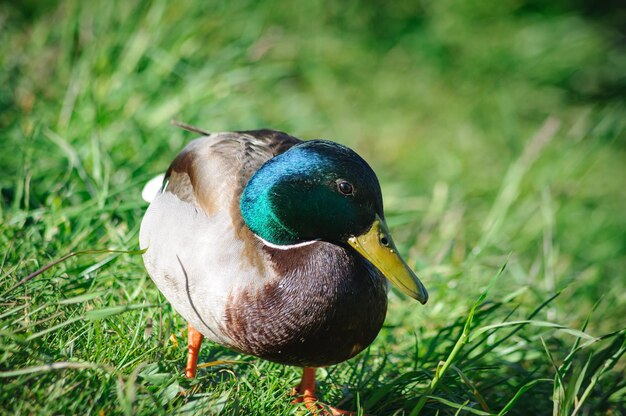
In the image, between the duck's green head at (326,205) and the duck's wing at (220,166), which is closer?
the duck's green head at (326,205)

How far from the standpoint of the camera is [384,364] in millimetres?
2812

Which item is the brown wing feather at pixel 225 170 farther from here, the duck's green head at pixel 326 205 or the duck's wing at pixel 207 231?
the duck's green head at pixel 326 205

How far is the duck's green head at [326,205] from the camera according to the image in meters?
2.38

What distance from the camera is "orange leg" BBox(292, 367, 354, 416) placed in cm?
262

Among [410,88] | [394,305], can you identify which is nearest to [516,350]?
[394,305]

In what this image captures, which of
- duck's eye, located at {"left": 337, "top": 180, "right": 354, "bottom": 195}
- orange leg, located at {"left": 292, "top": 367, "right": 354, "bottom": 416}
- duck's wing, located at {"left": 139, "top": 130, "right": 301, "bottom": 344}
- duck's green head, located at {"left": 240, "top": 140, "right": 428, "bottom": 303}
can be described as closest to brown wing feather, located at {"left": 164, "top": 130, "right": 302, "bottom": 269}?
duck's wing, located at {"left": 139, "top": 130, "right": 301, "bottom": 344}

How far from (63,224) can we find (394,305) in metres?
1.57

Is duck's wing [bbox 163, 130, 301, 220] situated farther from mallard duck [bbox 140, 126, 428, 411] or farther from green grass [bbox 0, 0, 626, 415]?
green grass [bbox 0, 0, 626, 415]

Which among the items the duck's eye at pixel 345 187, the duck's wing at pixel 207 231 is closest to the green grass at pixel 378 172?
the duck's wing at pixel 207 231

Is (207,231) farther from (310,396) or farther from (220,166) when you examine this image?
(310,396)

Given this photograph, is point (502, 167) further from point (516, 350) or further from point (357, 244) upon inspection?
point (357, 244)

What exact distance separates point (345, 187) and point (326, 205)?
0.29 feet

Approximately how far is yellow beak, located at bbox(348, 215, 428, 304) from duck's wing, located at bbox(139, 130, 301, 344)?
34 cm

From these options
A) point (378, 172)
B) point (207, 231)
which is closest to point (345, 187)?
point (207, 231)
